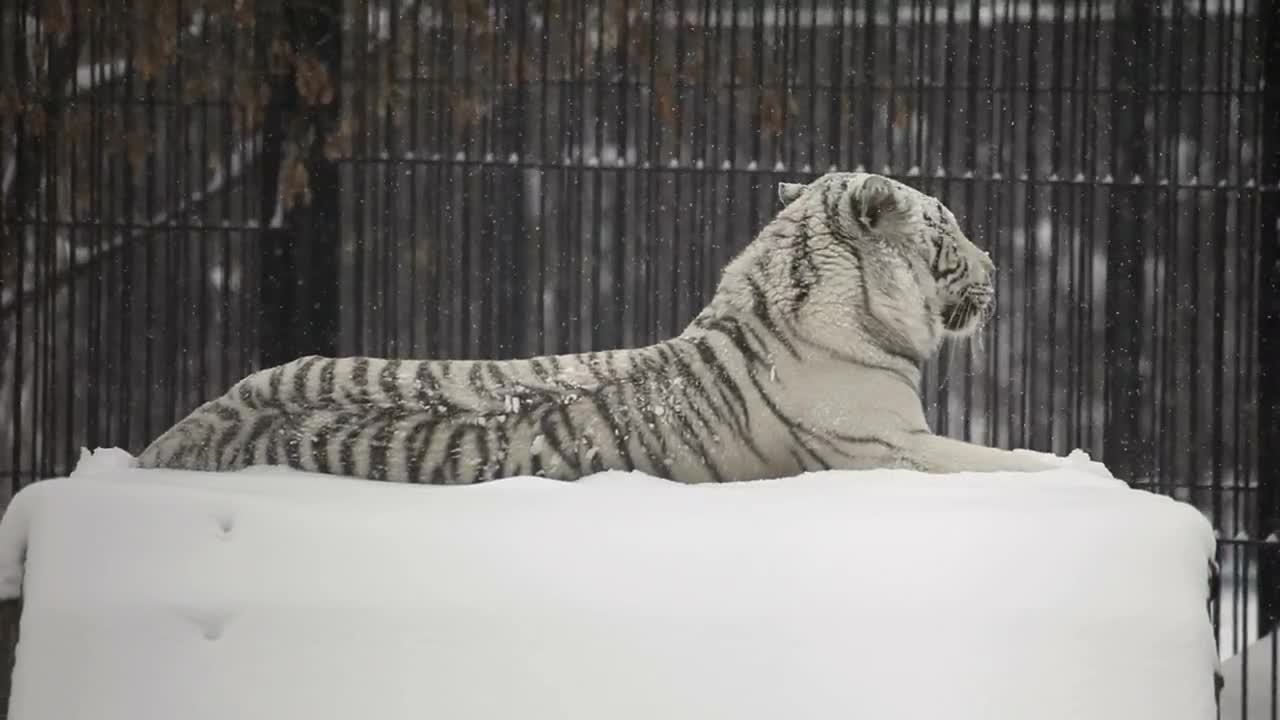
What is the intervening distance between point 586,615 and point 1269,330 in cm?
360

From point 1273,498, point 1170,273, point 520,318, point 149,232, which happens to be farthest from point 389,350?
point 1273,498

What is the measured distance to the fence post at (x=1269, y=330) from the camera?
16.8 feet

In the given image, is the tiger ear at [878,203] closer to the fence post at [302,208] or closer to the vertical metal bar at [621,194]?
the vertical metal bar at [621,194]

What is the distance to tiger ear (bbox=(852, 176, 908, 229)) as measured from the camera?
330 cm

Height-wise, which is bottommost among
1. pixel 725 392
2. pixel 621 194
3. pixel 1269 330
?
pixel 725 392

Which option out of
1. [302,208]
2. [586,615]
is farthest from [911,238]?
[302,208]

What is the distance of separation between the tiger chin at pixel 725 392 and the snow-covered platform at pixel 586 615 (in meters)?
0.58

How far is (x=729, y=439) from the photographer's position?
323cm

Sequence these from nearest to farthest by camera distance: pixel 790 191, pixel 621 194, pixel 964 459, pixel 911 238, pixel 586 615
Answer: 1. pixel 586 615
2. pixel 964 459
3. pixel 911 238
4. pixel 790 191
5. pixel 621 194

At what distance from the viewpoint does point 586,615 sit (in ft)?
7.69

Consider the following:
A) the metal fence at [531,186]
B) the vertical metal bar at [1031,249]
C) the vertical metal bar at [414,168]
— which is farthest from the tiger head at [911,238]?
the vertical metal bar at [414,168]

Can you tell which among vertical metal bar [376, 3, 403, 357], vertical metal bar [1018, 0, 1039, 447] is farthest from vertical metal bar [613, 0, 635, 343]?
vertical metal bar [1018, 0, 1039, 447]

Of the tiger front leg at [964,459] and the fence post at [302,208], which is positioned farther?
the fence post at [302,208]

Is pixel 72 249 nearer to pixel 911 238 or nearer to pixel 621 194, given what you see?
pixel 621 194
